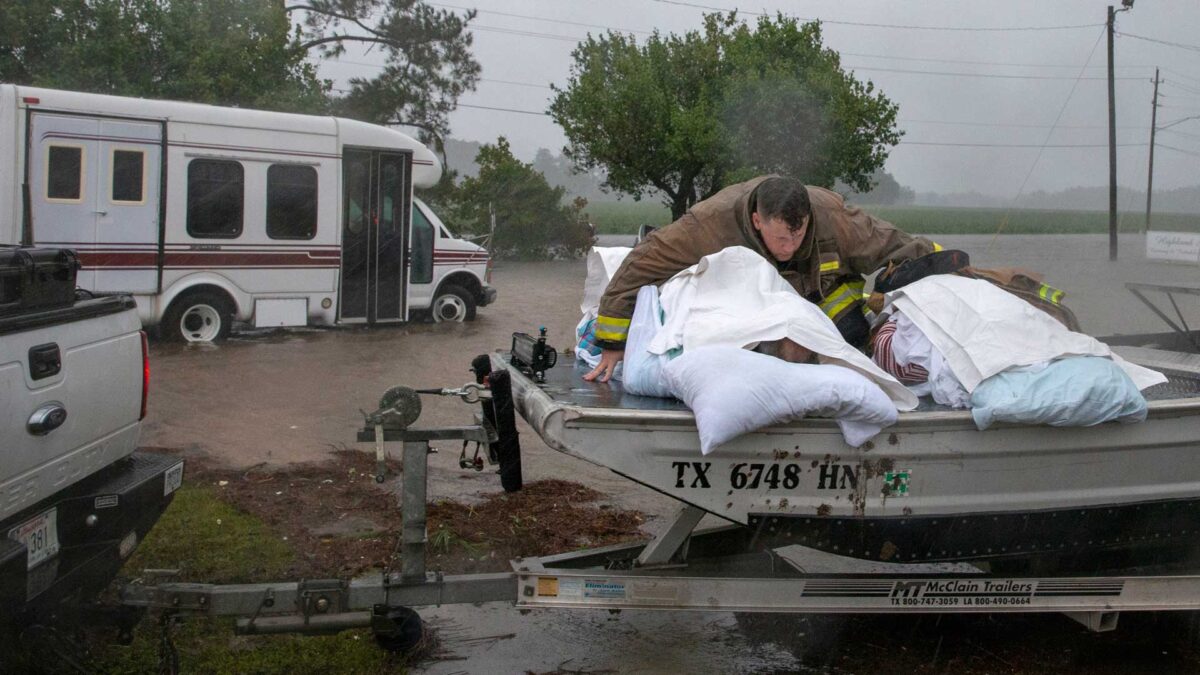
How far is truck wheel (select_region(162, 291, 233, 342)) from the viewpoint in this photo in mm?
12812

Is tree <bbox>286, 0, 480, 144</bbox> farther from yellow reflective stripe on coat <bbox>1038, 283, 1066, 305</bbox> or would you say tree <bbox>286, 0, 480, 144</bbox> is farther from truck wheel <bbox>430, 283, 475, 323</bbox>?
yellow reflective stripe on coat <bbox>1038, 283, 1066, 305</bbox>

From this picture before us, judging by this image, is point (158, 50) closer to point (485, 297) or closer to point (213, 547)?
point (485, 297)

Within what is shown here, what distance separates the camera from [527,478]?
7.14 m

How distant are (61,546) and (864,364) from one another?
2900 mm

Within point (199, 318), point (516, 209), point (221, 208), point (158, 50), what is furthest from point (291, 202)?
point (516, 209)

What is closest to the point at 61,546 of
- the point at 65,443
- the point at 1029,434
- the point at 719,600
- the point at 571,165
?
the point at 65,443

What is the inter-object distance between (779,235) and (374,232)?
35.0 feet

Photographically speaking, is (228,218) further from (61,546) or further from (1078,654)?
(1078,654)

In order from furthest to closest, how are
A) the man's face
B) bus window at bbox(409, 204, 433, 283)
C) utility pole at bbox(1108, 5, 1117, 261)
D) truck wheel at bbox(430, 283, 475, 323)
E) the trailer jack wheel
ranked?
utility pole at bbox(1108, 5, 1117, 261)
truck wheel at bbox(430, 283, 475, 323)
bus window at bbox(409, 204, 433, 283)
the man's face
the trailer jack wheel

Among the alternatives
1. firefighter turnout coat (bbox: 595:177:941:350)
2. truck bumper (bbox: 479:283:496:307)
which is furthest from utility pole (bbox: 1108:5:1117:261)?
firefighter turnout coat (bbox: 595:177:941:350)

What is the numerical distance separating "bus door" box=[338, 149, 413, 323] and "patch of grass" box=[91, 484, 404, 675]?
28.9 feet

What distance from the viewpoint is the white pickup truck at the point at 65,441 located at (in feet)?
11.0

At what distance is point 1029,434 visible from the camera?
3.79 m

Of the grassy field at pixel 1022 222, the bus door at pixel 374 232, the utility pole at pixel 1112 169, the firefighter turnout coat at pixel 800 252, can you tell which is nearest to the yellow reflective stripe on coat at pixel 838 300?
the firefighter turnout coat at pixel 800 252
